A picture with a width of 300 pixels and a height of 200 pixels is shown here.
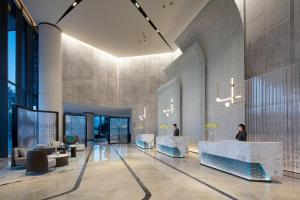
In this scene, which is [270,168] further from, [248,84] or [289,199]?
[248,84]

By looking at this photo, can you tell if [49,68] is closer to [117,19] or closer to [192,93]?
[117,19]

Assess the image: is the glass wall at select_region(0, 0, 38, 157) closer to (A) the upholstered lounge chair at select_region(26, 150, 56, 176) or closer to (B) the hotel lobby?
(B) the hotel lobby

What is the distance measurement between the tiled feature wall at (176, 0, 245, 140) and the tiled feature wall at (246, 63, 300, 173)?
564 millimetres

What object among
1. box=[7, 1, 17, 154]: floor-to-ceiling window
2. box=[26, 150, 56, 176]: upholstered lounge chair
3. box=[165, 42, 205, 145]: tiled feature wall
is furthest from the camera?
box=[165, 42, 205, 145]: tiled feature wall

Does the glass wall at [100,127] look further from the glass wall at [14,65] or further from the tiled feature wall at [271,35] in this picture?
the tiled feature wall at [271,35]

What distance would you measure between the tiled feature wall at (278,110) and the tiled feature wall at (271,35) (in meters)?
0.38

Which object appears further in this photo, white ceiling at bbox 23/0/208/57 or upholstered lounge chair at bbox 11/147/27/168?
white ceiling at bbox 23/0/208/57

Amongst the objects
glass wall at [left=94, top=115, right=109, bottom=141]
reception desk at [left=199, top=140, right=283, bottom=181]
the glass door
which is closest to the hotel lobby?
reception desk at [left=199, top=140, right=283, bottom=181]

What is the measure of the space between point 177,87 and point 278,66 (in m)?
8.19

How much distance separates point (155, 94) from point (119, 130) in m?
5.31

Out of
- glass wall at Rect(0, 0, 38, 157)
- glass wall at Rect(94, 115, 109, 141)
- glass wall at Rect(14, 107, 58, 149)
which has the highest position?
glass wall at Rect(0, 0, 38, 157)

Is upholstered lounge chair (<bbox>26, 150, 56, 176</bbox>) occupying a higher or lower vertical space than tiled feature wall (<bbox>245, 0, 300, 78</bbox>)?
lower

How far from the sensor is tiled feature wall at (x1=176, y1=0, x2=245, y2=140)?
929 cm

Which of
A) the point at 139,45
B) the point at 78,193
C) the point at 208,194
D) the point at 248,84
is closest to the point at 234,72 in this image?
the point at 248,84
